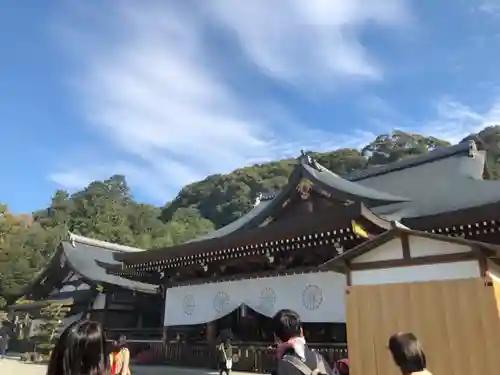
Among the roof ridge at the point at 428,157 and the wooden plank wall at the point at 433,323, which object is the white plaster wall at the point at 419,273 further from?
the roof ridge at the point at 428,157

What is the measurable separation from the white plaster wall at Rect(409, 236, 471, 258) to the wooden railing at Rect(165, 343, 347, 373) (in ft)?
12.0

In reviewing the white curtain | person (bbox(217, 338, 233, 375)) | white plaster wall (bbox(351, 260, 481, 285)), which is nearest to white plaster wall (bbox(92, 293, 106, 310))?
the white curtain

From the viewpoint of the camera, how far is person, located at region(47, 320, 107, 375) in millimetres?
2102

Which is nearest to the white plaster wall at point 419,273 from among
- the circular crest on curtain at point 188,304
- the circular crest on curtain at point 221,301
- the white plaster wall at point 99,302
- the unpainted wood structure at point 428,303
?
the unpainted wood structure at point 428,303

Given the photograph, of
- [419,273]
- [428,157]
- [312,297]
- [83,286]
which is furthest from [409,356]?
[83,286]

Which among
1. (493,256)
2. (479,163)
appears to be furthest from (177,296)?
(479,163)

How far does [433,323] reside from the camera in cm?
546

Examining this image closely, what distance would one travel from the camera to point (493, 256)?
6457mm

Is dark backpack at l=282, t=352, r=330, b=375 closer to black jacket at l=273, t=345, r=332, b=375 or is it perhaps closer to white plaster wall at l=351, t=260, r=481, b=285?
black jacket at l=273, t=345, r=332, b=375

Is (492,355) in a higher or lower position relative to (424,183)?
lower

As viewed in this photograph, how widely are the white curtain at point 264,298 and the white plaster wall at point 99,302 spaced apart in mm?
6563

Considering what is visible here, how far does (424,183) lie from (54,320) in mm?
15849

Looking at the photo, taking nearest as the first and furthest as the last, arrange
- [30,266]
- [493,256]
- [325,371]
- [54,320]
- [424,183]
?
[325,371]
[493,256]
[424,183]
[54,320]
[30,266]

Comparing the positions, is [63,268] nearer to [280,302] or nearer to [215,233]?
[215,233]
